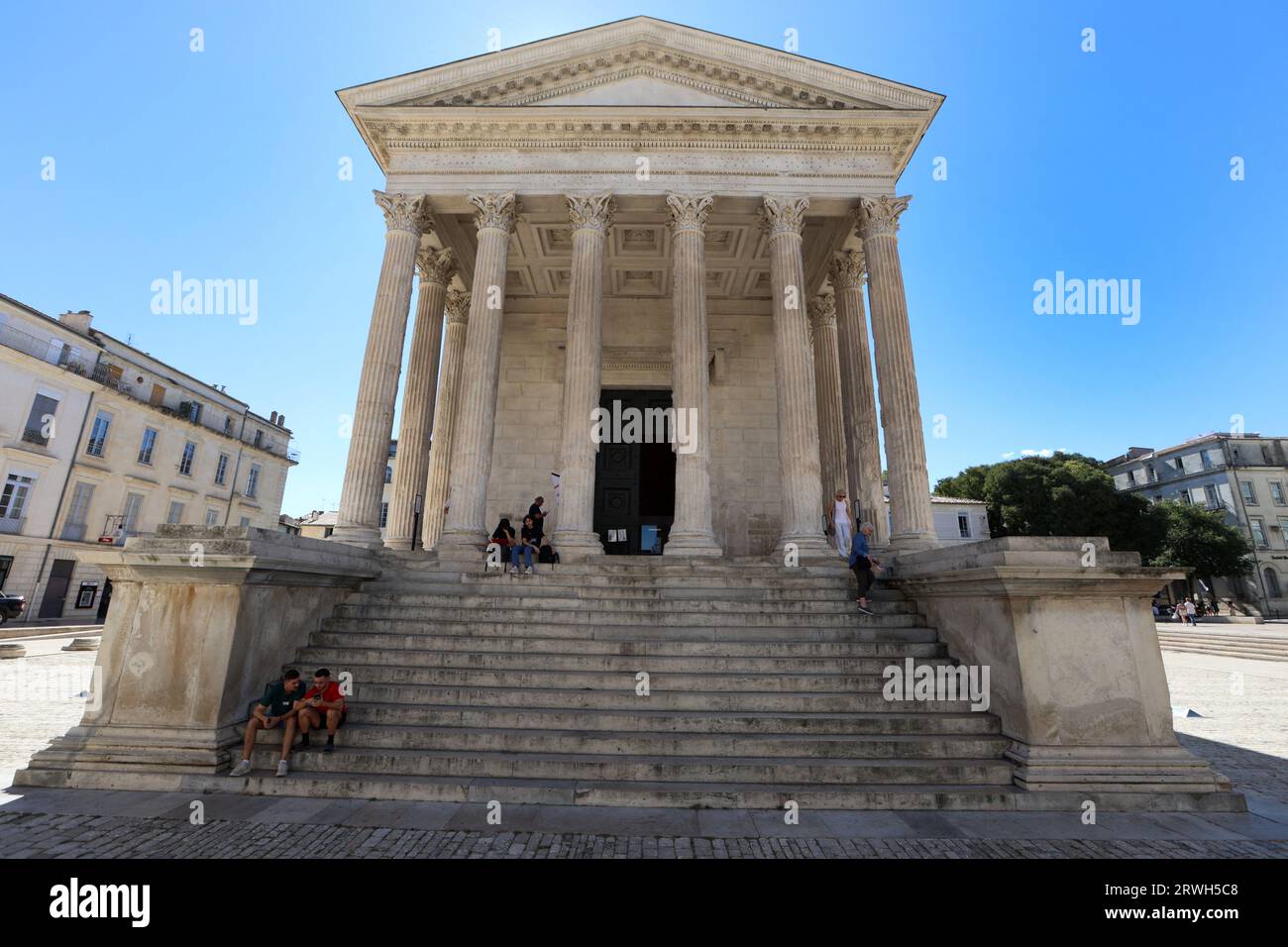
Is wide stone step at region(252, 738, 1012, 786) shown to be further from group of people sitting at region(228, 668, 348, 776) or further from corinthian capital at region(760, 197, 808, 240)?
corinthian capital at region(760, 197, 808, 240)

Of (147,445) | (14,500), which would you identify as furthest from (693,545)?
(147,445)

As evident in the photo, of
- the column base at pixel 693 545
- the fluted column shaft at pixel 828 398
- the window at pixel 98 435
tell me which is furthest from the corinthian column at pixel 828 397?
the window at pixel 98 435

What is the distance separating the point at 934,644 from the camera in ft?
25.1

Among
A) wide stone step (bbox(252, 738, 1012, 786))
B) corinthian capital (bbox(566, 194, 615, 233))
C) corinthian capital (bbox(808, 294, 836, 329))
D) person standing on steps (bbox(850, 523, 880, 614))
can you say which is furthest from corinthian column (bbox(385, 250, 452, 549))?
corinthian capital (bbox(808, 294, 836, 329))

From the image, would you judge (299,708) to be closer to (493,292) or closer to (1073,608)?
(1073,608)

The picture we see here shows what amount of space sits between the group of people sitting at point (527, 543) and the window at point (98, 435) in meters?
27.0

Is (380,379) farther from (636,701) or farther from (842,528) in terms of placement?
(842,528)

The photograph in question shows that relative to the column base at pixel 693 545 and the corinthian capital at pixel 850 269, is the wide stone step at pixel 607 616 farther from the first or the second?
the corinthian capital at pixel 850 269

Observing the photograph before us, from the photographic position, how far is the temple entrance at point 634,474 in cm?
1683

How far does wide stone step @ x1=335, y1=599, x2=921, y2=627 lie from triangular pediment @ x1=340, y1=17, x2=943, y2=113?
466 inches

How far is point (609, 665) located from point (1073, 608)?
5343 mm

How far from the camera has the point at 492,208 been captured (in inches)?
529
